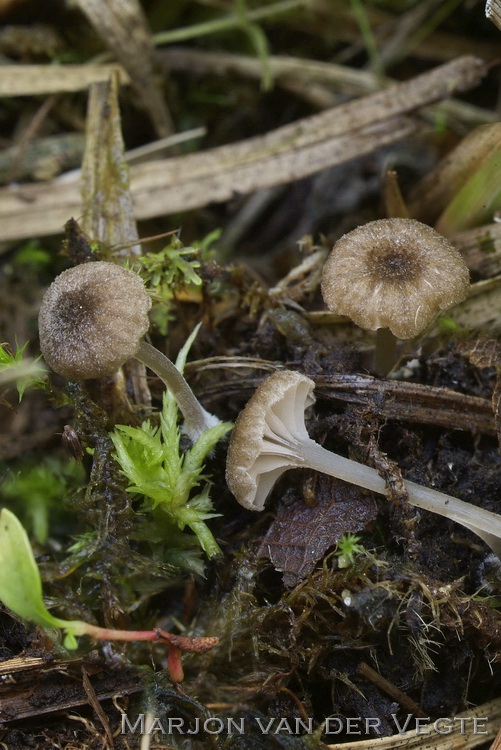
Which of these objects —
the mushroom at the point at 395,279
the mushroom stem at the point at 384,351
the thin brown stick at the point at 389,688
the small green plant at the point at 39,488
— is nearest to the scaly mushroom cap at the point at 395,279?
the mushroom at the point at 395,279

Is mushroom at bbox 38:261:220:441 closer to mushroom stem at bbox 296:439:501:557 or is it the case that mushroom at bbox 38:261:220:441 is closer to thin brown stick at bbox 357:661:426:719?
mushroom stem at bbox 296:439:501:557

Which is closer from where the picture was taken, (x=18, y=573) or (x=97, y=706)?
(x=18, y=573)

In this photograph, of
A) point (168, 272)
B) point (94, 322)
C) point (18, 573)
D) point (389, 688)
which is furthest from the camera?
point (168, 272)

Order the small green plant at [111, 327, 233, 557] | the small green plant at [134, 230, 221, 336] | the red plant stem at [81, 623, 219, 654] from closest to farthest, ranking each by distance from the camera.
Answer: the red plant stem at [81, 623, 219, 654] < the small green plant at [111, 327, 233, 557] < the small green plant at [134, 230, 221, 336]

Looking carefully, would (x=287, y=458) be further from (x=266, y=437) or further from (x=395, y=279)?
(x=395, y=279)

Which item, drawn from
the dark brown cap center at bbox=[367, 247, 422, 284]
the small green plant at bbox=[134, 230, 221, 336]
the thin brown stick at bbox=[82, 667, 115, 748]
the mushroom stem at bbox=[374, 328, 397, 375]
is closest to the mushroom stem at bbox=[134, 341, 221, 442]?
the small green plant at bbox=[134, 230, 221, 336]

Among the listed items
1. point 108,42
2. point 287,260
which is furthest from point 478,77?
point 108,42

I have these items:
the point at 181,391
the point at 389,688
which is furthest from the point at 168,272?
the point at 389,688

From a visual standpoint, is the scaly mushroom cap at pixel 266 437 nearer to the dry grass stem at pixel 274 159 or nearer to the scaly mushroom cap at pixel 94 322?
the scaly mushroom cap at pixel 94 322
